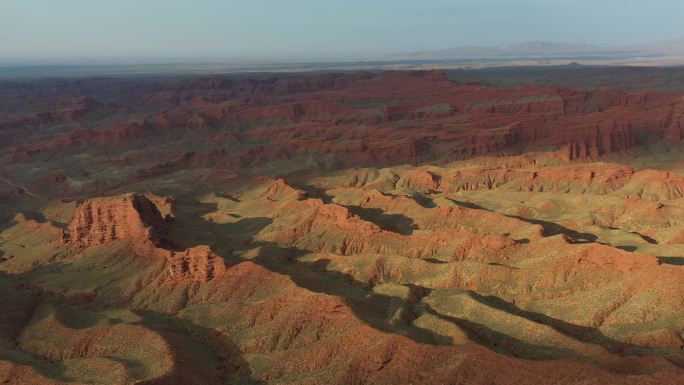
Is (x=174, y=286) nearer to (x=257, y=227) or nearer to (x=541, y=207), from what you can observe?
(x=257, y=227)

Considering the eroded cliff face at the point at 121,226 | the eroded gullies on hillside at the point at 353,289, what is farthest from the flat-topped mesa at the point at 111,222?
the eroded gullies on hillside at the point at 353,289

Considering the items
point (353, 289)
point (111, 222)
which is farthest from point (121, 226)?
point (353, 289)

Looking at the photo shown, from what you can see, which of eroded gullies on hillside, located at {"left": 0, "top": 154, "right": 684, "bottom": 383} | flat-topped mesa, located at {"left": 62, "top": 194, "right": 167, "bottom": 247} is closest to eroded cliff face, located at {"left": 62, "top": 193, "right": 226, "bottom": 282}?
flat-topped mesa, located at {"left": 62, "top": 194, "right": 167, "bottom": 247}

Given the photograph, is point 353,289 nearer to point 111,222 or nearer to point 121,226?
Answer: point 121,226

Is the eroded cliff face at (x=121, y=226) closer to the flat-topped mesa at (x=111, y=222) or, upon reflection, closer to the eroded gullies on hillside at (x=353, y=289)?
the flat-topped mesa at (x=111, y=222)

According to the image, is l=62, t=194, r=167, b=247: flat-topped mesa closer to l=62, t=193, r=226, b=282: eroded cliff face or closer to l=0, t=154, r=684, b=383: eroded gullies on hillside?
l=62, t=193, r=226, b=282: eroded cliff face

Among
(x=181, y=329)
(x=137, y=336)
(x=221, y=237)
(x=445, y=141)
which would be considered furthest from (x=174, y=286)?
(x=445, y=141)
